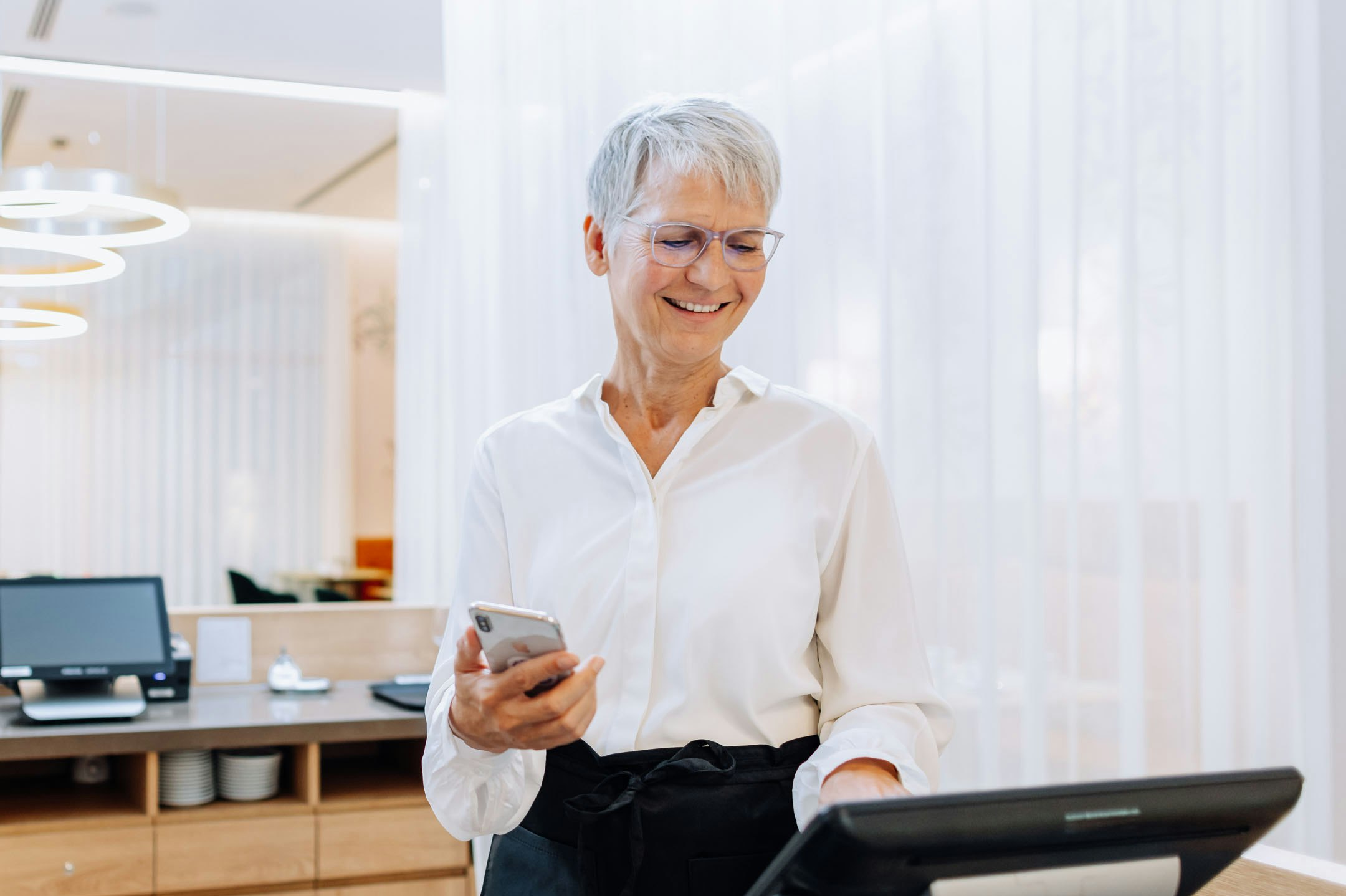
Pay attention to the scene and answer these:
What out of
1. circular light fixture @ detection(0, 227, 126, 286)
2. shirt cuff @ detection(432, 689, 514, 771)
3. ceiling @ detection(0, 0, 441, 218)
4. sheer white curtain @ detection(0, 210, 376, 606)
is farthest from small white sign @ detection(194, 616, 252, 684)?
sheer white curtain @ detection(0, 210, 376, 606)

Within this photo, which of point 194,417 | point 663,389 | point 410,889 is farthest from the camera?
point 194,417

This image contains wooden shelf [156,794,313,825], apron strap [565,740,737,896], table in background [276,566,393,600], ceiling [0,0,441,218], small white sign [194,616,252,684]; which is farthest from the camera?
table in background [276,566,393,600]

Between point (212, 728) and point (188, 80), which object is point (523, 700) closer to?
point (212, 728)

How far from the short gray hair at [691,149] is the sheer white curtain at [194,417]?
303 inches

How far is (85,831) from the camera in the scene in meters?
2.31

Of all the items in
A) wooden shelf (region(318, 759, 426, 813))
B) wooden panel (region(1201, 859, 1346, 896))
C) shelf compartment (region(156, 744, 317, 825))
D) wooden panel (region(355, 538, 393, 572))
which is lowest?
wooden shelf (region(318, 759, 426, 813))

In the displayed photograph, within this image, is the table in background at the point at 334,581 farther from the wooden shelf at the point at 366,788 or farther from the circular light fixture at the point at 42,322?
the wooden shelf at the point at 366,788

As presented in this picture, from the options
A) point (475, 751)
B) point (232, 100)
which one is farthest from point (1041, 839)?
point (232, 100)

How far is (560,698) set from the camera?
106cm

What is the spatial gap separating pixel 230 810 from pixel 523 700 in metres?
1.59

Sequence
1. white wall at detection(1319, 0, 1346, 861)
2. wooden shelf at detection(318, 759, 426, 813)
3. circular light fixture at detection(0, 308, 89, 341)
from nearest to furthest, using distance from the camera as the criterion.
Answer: white wall at detection(1319, 0, 1346, 861), wooden shelf at detection(318, 759, 426, 813), circular light fixture at detection(0, 308, 89, 341)

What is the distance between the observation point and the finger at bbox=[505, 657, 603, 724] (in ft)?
3.48

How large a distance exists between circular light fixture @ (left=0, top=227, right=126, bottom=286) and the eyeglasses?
2.64 meters

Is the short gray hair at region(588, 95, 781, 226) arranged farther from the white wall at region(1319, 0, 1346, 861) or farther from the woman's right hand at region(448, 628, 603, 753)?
the white wall at region(1319, 0, 1346, 861)
